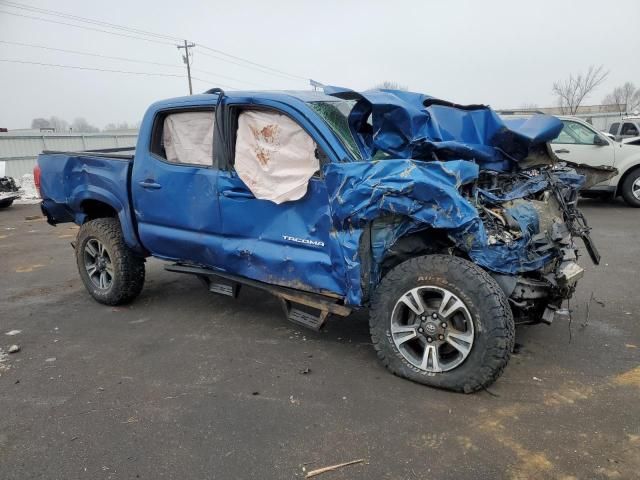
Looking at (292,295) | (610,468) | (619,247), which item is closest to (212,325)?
(292,295)

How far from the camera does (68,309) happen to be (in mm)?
5062

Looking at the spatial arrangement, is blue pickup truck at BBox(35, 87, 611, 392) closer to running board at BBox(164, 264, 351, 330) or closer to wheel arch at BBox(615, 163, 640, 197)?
running board at BBox(164, 264, 351, 330)

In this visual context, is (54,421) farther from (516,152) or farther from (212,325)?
(516,152)

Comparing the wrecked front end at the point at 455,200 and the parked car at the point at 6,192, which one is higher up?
the wrecked front end at the point at 455,200

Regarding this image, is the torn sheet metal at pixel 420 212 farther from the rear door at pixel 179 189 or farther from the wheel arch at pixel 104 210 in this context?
the wheel arch at pixel 104 210

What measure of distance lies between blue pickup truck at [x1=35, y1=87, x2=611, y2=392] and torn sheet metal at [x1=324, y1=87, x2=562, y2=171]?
13 millimetres

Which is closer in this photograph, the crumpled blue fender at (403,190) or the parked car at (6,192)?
the crumpled blue fender at (403,190)

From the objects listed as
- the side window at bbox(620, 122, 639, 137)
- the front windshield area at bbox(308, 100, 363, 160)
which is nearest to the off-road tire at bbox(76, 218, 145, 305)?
the front windshield area at bbox(308, 100, 363, 160)

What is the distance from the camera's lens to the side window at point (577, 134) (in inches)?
395

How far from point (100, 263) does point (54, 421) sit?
230cm

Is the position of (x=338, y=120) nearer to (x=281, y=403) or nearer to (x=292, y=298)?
(x=292, y=298)

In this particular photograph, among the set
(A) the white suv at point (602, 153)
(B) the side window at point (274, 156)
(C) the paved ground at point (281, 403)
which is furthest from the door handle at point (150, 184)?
(A) the white suv at point (602, 153)

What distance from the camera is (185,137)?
4.34 m

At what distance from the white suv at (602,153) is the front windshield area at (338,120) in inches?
292
